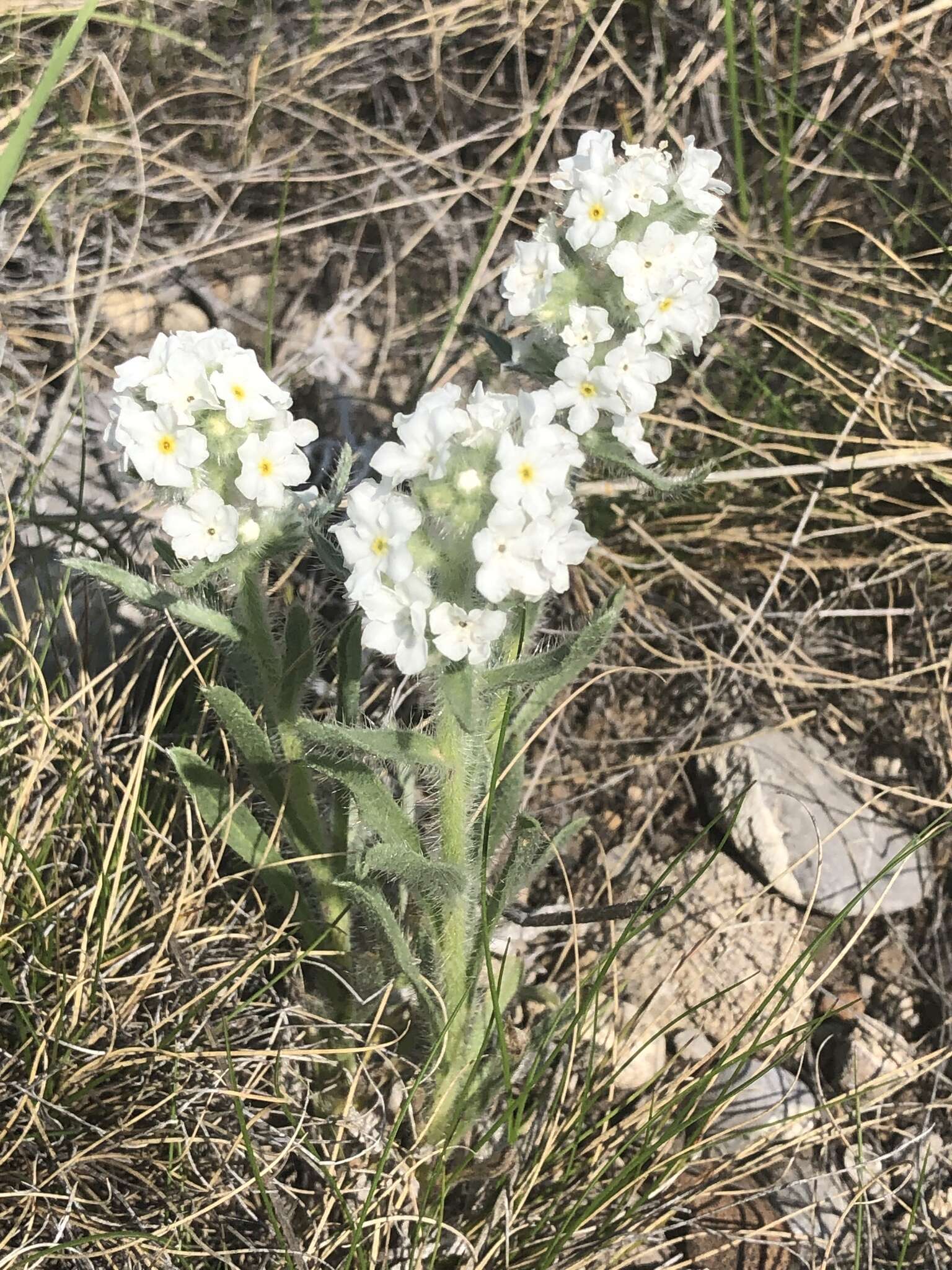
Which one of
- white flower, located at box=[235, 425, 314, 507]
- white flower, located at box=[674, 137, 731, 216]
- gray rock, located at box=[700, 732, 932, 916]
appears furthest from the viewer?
gray rock, located at box=[700, 732, 932, 916]

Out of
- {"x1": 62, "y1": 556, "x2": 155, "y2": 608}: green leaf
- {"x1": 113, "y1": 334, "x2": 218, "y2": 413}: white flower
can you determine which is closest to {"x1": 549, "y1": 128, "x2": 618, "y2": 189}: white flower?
{"x1": 113, "y1": 334, "x2": 218, "y2": 413}: white flower

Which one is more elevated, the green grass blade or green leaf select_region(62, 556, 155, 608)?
the green grass blade

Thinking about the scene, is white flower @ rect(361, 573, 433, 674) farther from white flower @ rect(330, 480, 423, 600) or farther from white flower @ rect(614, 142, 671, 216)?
white flower @ rect(614, 142, 671, 216)

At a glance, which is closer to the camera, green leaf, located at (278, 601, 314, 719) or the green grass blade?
the green grass blade

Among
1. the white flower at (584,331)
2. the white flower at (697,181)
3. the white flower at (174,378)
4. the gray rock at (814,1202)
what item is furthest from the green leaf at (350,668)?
the gray rock at (814,1202)

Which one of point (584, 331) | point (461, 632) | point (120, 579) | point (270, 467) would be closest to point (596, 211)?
point (584, 331)

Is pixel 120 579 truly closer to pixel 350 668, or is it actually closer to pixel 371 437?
pixel 350 668
